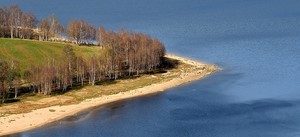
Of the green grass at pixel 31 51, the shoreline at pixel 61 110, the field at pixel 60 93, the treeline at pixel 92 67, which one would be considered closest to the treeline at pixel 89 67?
the treeline at pixel 92 67

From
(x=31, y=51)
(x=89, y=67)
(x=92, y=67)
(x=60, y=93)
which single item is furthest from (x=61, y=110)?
(x=31, y=51)

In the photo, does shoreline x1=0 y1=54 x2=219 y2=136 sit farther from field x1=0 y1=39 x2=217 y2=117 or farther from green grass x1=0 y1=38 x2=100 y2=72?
green grass x1=0 y1=38 x2=100 y2=72

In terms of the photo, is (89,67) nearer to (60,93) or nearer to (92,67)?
(92,67)

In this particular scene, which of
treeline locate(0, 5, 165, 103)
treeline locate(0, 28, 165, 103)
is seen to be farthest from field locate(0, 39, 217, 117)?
treeline locate(0, 28, 165, 103)

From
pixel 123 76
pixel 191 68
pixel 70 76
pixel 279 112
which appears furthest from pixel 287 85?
pixel 70 76

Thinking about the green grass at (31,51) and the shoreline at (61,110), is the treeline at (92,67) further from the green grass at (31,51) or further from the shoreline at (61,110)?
the shoreline at (61,110)

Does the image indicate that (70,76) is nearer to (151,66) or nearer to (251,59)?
(151,66)
